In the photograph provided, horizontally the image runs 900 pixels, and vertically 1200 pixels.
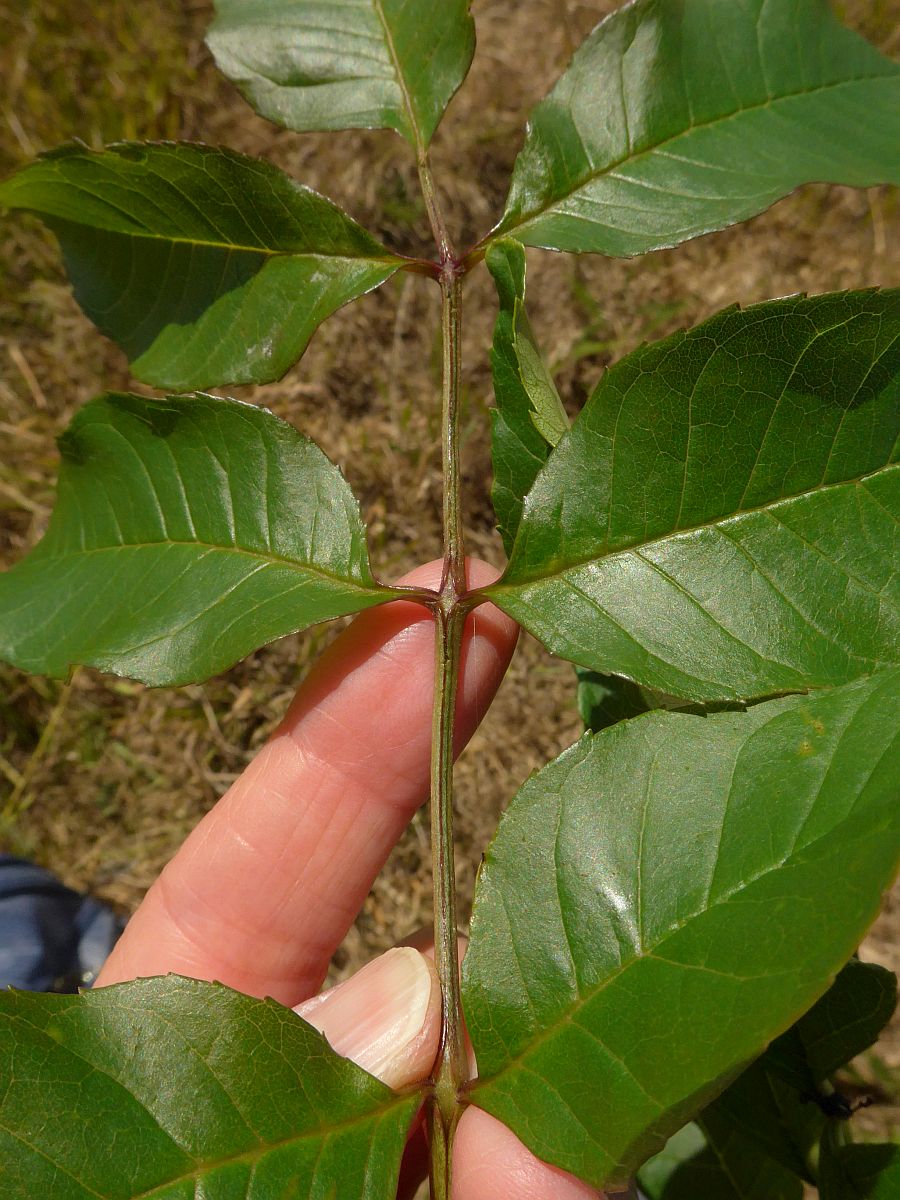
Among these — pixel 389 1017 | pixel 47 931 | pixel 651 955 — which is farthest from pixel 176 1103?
pixel 47 931

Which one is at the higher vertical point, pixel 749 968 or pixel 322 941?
pixel 749 968

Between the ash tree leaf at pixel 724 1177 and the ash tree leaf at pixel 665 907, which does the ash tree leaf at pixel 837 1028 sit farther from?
the ash tree leaf at pixel 665 907

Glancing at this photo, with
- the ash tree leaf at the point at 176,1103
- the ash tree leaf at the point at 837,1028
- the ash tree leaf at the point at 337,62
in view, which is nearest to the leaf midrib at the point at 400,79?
the ash tree leaf at the point at 337,62

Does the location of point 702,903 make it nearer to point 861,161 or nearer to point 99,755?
point 861,161

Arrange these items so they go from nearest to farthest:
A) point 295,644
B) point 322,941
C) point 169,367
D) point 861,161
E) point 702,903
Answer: point 702,903, point 861,161, point 169,367, point 322,941, point 295,644

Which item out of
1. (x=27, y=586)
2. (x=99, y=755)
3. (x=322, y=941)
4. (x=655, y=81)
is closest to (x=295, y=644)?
(x=99, y=755)
